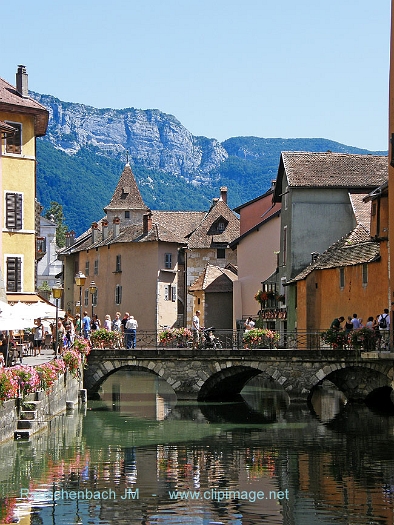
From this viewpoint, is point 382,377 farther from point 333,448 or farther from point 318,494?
point 318,494

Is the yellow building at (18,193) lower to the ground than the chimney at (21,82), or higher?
lower

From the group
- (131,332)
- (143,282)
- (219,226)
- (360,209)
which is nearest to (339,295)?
(360,209)


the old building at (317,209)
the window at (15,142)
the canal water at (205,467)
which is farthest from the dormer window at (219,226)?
the canal water at (205,467)

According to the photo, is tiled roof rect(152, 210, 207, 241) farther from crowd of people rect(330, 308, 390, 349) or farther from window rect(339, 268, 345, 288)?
crowd of people rect(330, 308, 390, 349)

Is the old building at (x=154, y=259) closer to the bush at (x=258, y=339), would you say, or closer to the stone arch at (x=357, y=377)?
the bush at (x=258, y=339)

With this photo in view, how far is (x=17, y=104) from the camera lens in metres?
53.1

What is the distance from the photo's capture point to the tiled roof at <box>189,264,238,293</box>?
3204 inches

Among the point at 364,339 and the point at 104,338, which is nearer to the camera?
the point at 364,339

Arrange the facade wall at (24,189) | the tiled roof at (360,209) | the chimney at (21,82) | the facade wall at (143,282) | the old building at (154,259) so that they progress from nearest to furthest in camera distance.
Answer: the facade wall at (24,189) → the chimney at (21,82) → the tiled roof at (360,209) → the facade wall at (143,282) → the old building at (154,259)

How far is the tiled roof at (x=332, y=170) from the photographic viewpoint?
6003 cm

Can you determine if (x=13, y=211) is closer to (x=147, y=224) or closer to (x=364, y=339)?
(x=364, y=339)

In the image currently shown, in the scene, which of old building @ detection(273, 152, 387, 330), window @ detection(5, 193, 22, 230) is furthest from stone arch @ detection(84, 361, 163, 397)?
old building @ detection(273, 152, 387, 330)

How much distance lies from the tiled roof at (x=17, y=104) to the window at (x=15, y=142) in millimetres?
834

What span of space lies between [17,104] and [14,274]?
26.4 feet
